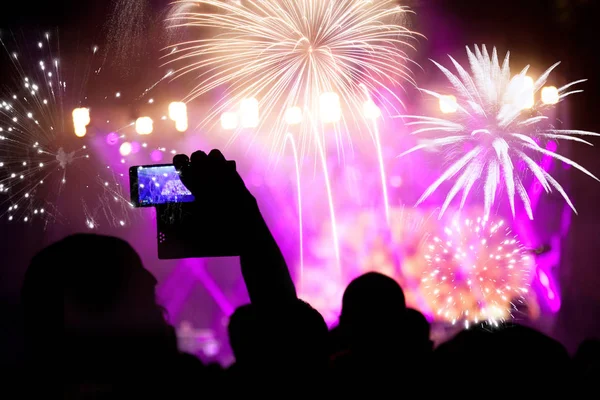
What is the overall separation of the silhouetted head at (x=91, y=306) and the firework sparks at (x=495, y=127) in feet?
13.9

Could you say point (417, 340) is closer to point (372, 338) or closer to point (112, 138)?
point (372, 338)

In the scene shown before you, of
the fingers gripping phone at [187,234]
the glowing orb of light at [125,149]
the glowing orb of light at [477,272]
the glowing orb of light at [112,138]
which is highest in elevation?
the glowing orb of light at [112,138]

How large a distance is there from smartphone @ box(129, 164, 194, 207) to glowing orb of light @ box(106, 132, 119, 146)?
3.82 m

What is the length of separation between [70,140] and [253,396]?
516cm

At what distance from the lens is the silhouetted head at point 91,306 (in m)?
1.31

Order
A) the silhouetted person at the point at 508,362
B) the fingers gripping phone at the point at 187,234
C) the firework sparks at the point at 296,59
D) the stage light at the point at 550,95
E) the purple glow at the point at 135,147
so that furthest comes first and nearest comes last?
the purple glow at the point at 135,147 < the stage light at the point at 550,95 < the firework sparks at the point at 296,59 < the fingers gripping phone at the point at 187,234 < the silhouetted person at the point at 508,362

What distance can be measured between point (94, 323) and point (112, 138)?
473cm

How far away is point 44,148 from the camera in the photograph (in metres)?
5.67

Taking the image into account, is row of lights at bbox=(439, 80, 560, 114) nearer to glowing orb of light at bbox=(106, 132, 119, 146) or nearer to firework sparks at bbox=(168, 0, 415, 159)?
firework sparks at bbox=(168, 0, 415, 159)

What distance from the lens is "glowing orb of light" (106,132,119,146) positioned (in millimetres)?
5770

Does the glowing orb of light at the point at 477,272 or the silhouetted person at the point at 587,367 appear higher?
the silhouetted person at the point at 587,367

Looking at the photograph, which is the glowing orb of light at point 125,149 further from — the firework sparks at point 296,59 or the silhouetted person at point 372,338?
the silhouetted person at point 372,338

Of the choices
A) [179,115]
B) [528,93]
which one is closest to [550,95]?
[528,93]

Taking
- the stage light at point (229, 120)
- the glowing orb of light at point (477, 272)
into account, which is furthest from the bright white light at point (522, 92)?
the stage light at point (229, 120)
